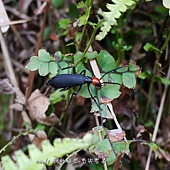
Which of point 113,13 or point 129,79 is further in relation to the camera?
point 129,79

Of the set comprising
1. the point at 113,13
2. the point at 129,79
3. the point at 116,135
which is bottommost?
the point at 116,135

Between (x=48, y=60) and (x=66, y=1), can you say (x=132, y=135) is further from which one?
(x=66, y=1)

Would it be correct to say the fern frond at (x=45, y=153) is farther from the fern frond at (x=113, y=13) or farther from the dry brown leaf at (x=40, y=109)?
the dry brown leaf at (x=40, y=109)

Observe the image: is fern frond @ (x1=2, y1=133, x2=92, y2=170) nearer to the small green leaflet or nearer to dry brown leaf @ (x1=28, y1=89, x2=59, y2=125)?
the small green leaflet

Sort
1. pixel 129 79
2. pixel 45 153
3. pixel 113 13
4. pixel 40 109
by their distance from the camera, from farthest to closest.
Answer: pixel 40 109, pixel 129 79, pixel 113 13, pixel 45 153

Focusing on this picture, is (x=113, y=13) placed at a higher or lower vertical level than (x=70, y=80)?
higher

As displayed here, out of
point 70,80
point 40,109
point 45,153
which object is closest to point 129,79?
point 70,80

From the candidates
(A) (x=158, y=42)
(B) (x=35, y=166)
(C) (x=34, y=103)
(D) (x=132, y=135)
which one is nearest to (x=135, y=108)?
(D) (x=132, y=135)

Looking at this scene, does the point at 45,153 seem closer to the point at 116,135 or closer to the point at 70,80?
the point at 116,135

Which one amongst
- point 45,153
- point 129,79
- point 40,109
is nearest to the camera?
point 45,153
